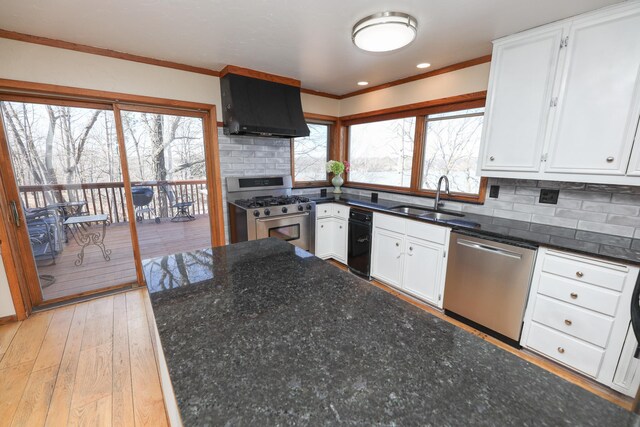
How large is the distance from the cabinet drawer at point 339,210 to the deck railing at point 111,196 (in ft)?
5.46

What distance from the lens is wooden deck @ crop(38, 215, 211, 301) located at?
2.79m

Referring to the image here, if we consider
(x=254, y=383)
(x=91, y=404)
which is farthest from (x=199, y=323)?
(x=91, y=404)

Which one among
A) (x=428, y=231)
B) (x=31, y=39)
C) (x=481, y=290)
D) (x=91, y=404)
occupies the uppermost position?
(x=31, y=39)

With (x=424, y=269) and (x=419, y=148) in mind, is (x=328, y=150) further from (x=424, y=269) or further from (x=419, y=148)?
(x=424, y=269)

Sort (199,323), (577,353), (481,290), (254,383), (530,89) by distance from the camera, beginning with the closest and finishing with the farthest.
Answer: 1. (254,383)
2. (199,323)
3. (577,353)
4. (530,89)
5. (481,290)

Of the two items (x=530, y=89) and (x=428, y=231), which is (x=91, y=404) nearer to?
(x=428, y=231)

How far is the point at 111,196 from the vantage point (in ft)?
9.46

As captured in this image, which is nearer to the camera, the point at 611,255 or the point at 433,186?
the point at 611,255

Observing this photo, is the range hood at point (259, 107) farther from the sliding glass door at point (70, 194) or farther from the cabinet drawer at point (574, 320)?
the cabinet drawer at point (574, 320)

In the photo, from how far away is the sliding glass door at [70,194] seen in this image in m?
2.46

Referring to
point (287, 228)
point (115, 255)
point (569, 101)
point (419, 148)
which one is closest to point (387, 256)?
point (287, 228)

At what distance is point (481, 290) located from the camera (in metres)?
2.27

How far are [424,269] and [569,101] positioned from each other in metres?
1.74

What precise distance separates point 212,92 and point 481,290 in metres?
3.43
